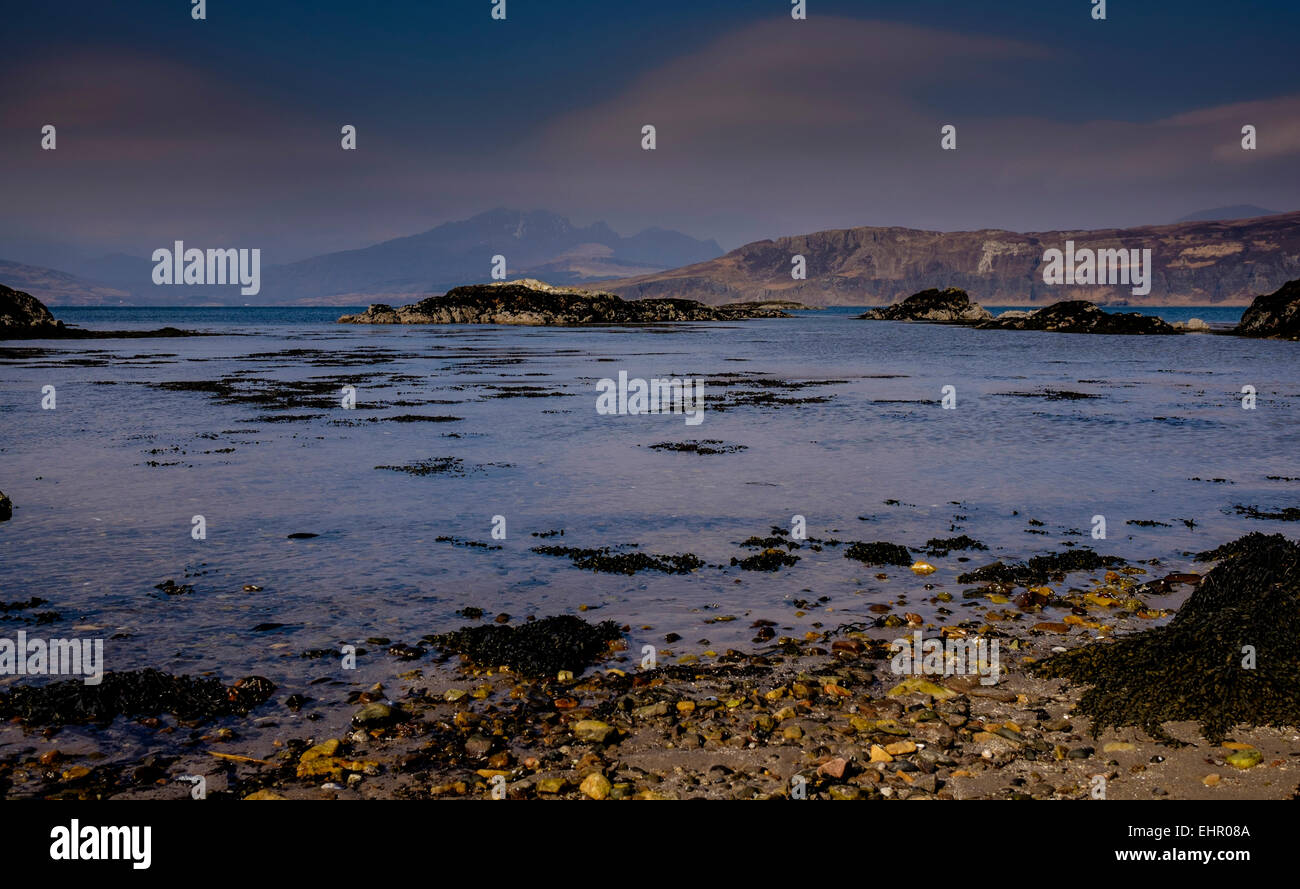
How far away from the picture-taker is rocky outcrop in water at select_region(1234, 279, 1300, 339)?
77750 mm

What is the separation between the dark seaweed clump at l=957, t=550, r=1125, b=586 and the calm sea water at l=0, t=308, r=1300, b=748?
0.37m

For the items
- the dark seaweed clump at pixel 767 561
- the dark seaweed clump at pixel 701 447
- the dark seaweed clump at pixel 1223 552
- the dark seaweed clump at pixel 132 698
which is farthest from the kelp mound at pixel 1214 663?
the dark seaweed clump at pixel 701 447

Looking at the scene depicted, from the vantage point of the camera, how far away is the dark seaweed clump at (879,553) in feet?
38.0

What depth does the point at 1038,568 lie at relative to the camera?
11.1 metres

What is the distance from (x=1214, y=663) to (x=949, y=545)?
5.10 metres

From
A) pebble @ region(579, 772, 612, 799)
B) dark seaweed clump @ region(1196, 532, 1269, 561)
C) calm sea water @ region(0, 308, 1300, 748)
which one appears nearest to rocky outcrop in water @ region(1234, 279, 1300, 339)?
calm sea water @ region(0, 308, 1300, 748)

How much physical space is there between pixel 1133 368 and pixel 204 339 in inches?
3141

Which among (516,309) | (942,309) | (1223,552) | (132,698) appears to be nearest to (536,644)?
(132,698)

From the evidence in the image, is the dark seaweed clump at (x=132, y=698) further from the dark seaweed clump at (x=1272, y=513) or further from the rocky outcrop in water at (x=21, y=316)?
the rocky outcrop in water at (x=21, y=316)

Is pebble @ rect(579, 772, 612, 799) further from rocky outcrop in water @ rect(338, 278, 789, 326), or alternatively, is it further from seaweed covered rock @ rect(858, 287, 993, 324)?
seaweed covered rock @ rect(858, 287, 993, 324)

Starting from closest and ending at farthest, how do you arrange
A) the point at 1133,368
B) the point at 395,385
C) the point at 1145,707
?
the point at 1145,707 < the point at 395,385 < the point at 1133,368
